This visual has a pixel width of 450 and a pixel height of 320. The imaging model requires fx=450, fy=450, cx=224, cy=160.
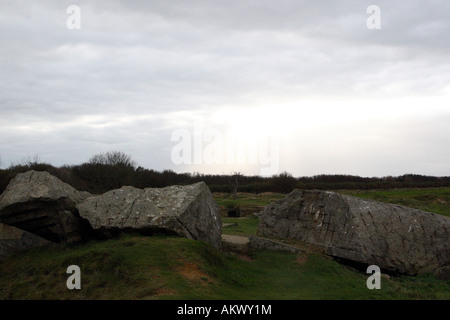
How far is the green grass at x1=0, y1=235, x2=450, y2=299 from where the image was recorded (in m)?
9.34

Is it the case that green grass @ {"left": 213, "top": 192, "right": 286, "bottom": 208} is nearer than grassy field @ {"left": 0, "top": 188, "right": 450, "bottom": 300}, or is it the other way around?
grassy field @ {"left": 0, "top": 188, "right": 450, "bottom": 300}

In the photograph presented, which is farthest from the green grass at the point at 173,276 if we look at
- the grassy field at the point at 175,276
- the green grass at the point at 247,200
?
the green grass at the point at 247,200

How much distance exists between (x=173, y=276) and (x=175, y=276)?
4 cm

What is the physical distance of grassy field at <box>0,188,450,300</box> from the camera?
934 cm

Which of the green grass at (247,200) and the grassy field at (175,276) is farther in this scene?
the green grass at (247,200)

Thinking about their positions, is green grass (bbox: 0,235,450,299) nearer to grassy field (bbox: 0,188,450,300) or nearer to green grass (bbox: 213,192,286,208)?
grassy field (bbox: 0,188,450,300)

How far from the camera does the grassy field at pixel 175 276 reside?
9.34 m

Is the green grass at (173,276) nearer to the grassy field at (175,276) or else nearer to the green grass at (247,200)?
the grassy field at (175,276)

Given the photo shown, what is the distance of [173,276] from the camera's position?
955 cm

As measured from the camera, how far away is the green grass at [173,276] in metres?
9.34

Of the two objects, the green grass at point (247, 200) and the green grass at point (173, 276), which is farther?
the green grass at point (247, 200)

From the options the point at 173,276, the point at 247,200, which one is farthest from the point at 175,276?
the point at 247,200

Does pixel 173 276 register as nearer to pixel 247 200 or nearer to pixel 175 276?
pixel 175 276

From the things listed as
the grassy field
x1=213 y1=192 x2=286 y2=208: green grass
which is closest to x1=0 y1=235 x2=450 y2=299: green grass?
the grassy field
